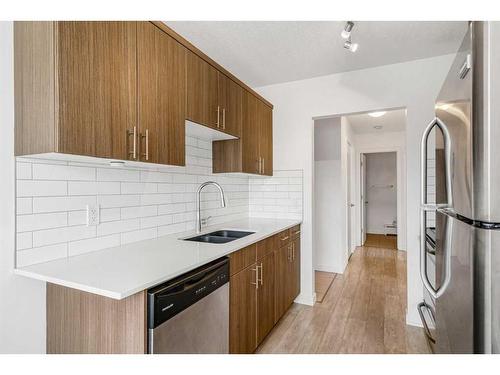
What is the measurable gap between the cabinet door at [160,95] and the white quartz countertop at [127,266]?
51cm

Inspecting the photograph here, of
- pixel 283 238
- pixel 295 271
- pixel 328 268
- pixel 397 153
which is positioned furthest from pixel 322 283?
pixel 397 153

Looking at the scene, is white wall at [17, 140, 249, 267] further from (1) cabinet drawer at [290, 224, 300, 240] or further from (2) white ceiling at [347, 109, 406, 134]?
(2) white ceiling at [347, 109, 406, 134]

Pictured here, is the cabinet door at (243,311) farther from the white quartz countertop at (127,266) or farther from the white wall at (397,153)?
the white wall at (397,153)

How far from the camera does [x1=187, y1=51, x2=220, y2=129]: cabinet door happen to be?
1.79 meters

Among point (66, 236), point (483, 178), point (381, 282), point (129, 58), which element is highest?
point (129, 58)

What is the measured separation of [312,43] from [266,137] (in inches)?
40.1

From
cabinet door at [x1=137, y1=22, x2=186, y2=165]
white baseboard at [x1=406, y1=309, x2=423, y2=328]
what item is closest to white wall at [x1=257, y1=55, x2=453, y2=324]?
white baseboard at [x1=406, y1=309, x2=423, y2=328]

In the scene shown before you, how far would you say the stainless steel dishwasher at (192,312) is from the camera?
1.08 meters

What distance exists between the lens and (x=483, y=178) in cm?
90

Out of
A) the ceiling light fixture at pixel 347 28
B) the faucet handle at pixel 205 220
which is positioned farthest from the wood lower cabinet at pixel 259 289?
the ceiling light fixture at pixel 347 28

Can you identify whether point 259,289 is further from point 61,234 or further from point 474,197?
point 474,197
